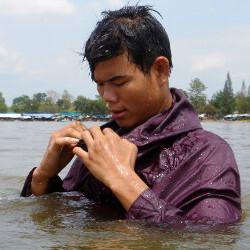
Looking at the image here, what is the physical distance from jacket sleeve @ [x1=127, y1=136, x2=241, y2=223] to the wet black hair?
2.00ft

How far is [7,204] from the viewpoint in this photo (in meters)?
3.66

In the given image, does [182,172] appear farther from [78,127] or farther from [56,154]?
[56,154]

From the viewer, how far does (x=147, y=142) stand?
2820mm

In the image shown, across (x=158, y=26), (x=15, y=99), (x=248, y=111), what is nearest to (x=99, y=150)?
(x=158, y=26)

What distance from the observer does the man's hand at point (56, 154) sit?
122 inches

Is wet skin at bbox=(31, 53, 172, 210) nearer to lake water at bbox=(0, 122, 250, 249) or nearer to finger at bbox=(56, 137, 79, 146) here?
finger at bbox=(56, 137, 79, 146)

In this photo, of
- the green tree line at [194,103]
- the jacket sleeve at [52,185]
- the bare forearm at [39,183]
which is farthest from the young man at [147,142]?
the green tree line at [194,103]

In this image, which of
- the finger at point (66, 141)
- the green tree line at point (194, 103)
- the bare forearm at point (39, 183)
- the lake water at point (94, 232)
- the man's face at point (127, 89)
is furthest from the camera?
the green tree line at point (194, 103)

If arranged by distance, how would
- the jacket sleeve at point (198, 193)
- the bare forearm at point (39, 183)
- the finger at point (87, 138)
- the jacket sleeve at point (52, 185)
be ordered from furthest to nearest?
the jacket sleeve at point (52, 185) < the bare forearm at point (39, 183) < the finger at point (87, 138) < the jacket sleeve at point (198, 193)

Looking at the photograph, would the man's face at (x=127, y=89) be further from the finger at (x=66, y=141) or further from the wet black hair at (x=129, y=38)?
the finger at (x=66, y=141)

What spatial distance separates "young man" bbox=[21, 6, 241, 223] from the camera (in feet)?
8.45

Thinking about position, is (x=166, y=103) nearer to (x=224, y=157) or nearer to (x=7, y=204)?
(x=224, y=157)

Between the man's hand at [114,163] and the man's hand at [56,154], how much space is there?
327 millimetres

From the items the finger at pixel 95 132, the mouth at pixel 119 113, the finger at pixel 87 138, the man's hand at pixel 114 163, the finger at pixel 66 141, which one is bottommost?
the man's hand at pixel 114 163
